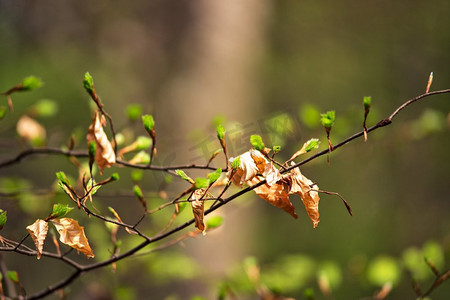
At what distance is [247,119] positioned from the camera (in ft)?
8.75

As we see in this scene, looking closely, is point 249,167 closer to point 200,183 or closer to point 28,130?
point 200,183

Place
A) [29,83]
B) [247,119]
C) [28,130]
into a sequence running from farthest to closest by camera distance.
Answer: [247,119] < [28,130] < [29,83]

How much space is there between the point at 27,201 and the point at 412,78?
2981 mm

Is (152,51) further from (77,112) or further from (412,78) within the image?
(77,112)

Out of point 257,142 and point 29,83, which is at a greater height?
point 29,83

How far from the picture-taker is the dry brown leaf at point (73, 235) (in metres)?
0.64

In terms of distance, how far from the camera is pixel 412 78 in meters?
3.57

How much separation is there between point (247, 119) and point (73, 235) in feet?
6.76

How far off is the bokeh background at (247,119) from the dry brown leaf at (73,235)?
37cm

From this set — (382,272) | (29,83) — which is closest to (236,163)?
(29,83)

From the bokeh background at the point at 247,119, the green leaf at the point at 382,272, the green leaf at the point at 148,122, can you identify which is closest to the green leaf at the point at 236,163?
the green leaf at the point at 148,122

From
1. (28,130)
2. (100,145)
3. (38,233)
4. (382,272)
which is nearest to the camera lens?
(38,233)

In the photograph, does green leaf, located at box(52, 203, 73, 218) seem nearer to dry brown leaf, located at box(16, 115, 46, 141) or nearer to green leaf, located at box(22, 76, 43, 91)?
green leaf, located at box(22, 76, 43, 91)

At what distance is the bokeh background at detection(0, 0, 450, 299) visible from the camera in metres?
1.49
